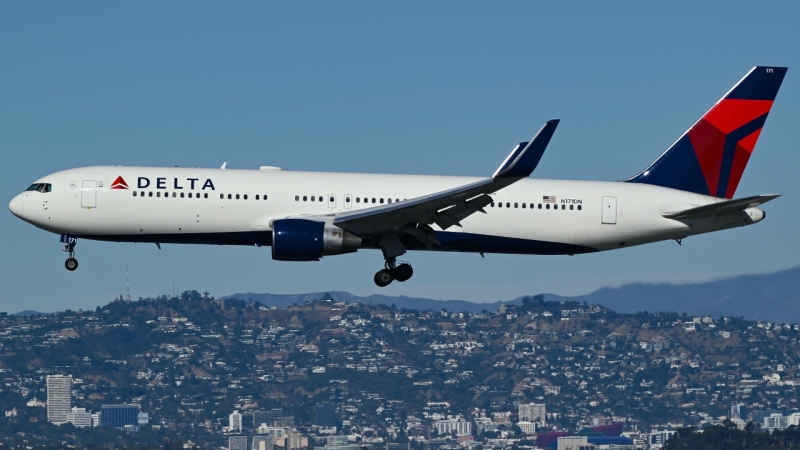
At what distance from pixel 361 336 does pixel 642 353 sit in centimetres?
4559

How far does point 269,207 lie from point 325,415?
95403 millimetres

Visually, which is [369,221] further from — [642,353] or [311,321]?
[311,321]

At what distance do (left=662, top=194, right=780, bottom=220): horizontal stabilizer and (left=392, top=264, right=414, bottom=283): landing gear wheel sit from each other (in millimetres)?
9632

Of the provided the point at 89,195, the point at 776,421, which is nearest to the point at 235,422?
the point at 776,421

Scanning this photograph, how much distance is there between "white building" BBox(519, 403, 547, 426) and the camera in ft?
451

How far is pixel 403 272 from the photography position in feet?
135

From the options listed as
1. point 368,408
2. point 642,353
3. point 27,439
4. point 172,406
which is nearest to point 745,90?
point 27,439

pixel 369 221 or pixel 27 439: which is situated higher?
pixel 369 221

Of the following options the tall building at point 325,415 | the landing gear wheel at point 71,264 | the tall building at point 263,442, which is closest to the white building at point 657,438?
the tall building at point 325,415

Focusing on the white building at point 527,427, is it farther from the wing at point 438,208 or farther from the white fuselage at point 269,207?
the wing at point 438,208

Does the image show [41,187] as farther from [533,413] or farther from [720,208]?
[533,413]

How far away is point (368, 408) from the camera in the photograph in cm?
13962

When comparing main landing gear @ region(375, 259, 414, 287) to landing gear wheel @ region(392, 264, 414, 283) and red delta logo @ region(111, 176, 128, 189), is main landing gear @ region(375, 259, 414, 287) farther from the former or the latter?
red delta logo @ region(111, 176, 128, 189)

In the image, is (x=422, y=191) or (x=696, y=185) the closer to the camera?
(x=422, y=191)
